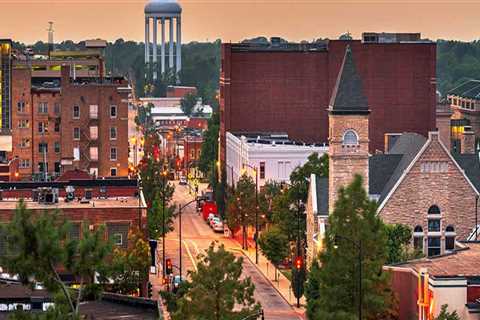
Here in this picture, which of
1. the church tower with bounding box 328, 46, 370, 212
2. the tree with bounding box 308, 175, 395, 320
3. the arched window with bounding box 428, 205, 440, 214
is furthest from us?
the arched window with bounding box 428, 205, 440, 214

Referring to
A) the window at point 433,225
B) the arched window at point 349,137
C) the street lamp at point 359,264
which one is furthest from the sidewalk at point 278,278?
the street lamp at point 359,264

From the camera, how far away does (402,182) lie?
121 meters

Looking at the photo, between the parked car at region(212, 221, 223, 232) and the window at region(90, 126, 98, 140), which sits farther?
the window at region(90, 126, 98, 140)

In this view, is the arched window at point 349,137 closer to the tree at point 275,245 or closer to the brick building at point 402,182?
the brick building at point 402,182

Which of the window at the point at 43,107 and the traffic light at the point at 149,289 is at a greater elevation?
the window at the point at 43,107

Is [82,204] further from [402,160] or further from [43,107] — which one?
[43,107]

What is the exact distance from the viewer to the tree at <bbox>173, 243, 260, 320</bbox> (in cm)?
8594

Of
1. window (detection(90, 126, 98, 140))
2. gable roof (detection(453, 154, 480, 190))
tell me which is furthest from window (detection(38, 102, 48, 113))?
gable roof (detection(453, 154, 480, 190))

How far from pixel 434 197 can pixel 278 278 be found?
12.7 metres

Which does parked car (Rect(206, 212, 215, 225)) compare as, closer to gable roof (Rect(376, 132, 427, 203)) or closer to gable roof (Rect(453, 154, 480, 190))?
gable roof (Rect(376, 132, 427, 203))

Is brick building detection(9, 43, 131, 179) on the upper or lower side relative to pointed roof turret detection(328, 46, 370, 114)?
lower

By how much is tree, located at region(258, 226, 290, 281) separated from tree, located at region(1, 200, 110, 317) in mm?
65774

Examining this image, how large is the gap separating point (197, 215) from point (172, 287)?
63.2 metres

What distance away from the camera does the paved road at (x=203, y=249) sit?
113 meters
